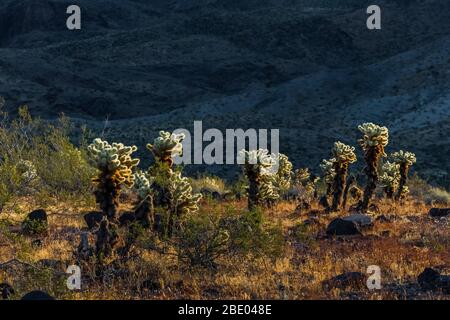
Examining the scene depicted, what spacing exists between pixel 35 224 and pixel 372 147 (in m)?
8.10

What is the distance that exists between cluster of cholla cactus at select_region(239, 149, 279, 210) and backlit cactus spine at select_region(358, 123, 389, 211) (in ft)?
9.36

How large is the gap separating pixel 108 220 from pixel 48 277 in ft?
5.45

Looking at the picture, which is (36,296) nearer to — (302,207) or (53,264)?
(53,264)

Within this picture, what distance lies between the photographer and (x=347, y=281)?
9.14 metres

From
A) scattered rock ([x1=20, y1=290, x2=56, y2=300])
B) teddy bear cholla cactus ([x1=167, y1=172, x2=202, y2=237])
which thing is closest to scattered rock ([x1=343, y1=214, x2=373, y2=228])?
teddy bear cholla cactus ([x1=167, y1=172, x2=202, y2=237])

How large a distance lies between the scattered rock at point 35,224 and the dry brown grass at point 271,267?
23 cm

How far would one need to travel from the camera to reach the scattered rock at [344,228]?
523 inches

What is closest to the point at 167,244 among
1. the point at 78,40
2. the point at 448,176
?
the point at 448,176

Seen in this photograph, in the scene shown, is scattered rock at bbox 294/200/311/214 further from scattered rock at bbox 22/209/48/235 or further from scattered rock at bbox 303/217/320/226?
scattered rock at bbox 22/209/48/235

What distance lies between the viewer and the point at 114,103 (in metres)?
55.5

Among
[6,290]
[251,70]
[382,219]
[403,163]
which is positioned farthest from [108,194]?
[251,70]

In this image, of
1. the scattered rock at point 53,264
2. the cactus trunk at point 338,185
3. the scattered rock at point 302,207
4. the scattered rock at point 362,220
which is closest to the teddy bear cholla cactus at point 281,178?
the scattered rock at point 302,207

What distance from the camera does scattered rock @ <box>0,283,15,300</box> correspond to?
27.9 feet
